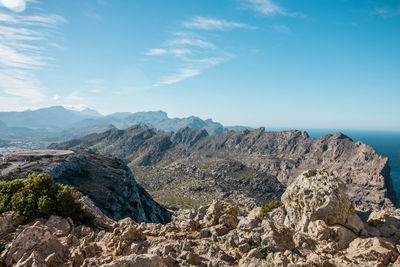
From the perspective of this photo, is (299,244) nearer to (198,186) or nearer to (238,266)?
(238,266)

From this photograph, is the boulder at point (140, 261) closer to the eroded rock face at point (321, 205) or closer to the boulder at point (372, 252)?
the eroded rock face at point (321, 205)

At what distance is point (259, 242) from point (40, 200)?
23982 mm

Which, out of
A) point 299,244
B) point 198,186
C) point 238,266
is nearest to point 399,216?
point 299,244

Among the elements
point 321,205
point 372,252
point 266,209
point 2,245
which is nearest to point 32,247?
point 2,245

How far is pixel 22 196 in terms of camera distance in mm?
24469

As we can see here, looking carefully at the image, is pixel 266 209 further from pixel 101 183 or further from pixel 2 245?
pixel 101 183

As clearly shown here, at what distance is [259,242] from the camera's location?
57.3 feet

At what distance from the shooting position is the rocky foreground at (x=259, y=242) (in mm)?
15394

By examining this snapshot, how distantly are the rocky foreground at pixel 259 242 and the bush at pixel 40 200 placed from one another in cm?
199

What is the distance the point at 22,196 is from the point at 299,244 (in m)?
29.0

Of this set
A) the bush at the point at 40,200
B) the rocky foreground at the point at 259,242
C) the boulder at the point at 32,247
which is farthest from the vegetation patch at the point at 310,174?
the bush at the point at 40,200

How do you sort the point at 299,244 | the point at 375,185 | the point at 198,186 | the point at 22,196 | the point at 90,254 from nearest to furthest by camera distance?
1. the point at 299,244
2. the point at 90,254
3. the point at 22,196
4. the point at 198,186
5. the point at 375,185

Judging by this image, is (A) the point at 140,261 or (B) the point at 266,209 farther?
(B) the point at 266,209

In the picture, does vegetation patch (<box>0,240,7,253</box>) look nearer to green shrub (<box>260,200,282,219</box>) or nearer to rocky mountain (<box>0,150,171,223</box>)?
green shrub (<box>260,200,282,219</box>)
